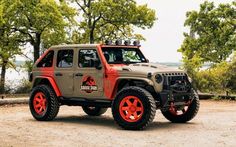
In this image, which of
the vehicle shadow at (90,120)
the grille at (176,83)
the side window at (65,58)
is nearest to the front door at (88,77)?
the side window at (65,58)

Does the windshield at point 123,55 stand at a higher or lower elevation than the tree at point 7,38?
lower

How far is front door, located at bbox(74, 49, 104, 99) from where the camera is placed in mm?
11398

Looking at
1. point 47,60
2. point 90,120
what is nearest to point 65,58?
point 47,60

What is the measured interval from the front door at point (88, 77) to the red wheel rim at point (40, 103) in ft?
3.12

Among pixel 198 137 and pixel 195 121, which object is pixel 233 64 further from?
pixel 198 137

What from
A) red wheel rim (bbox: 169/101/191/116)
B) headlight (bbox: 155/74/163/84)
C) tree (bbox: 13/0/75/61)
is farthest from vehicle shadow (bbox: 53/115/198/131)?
tree (bbox: 13/0/75/61)

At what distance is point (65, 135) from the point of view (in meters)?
9.65

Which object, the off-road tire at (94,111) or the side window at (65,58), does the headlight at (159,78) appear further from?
the off-road tire at (94,111)

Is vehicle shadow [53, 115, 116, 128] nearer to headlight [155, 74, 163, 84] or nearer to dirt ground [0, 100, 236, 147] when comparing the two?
dirt ground [0, 100, 236, 147]

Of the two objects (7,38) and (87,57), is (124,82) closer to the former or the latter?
(87,57)

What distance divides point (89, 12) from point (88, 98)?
27.6 metres

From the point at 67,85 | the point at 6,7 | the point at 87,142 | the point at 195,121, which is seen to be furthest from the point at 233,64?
the point at 6,7

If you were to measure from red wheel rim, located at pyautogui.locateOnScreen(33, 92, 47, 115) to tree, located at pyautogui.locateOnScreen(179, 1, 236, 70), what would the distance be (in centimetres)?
2983

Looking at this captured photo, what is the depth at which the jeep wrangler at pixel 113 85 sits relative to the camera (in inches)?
416
